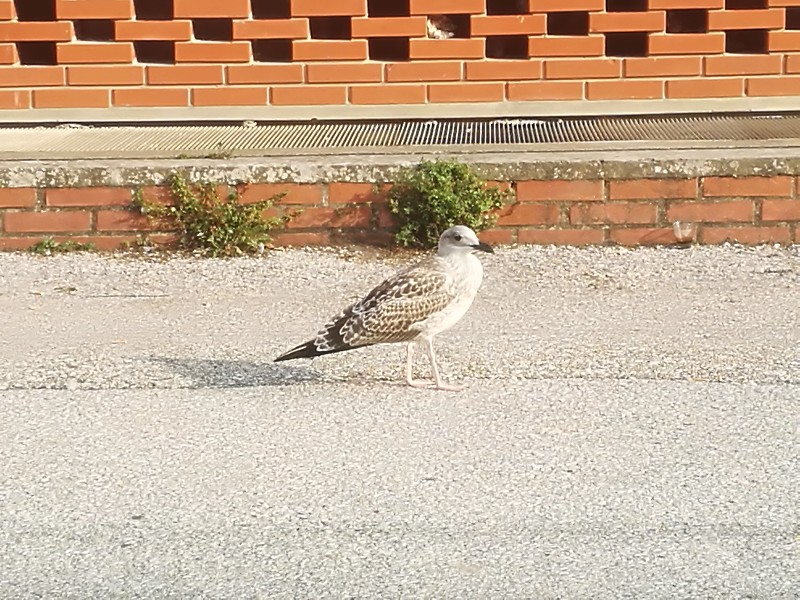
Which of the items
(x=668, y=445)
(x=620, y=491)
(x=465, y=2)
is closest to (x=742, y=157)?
(x=465, y=2)

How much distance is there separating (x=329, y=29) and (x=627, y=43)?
184 cm

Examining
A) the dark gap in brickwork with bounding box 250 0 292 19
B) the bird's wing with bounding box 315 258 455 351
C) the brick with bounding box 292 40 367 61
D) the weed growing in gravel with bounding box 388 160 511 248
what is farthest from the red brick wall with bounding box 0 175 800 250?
the bird's wing with bounding box 315 258 455 351

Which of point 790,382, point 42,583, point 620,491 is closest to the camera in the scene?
point 42,583

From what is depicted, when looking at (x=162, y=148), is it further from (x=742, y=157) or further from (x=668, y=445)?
(x=668, y=445)

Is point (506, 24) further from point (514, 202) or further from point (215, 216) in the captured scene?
point (215, 216)

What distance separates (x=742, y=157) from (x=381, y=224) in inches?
78.8

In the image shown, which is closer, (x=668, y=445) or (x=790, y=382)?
(x=668, y=445)

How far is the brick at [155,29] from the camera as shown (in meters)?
8.79

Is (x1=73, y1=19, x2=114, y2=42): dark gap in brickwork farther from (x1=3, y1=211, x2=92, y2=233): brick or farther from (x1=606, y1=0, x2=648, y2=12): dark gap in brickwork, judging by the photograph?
(x1=606, y1=0, x2=648, y2=12): dark gap in brickwork

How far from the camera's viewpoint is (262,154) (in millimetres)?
8195

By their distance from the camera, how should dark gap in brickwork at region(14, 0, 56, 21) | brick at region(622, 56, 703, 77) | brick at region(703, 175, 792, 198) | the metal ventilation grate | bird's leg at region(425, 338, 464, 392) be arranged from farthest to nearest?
dark gap in brickwork at region(14, 0, 56, 21)
brick at region(622, 56, 703, 77)
the metal ventilation grate
brick at region(703, 175, 792, 198)
bird's leg at region(425, 338, 464, 392)

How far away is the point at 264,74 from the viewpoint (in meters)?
8.88

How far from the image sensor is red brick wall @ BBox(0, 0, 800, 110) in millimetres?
8766

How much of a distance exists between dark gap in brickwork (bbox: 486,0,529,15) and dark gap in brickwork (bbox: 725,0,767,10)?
124 centimetres
